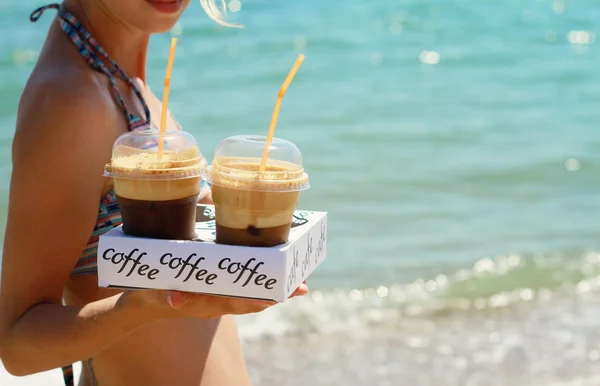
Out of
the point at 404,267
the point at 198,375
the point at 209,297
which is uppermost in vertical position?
the point at 209,297

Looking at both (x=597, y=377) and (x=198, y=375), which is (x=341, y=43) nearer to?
(x=597, y=377)

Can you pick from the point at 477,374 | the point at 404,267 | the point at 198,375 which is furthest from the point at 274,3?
the point at 198,375

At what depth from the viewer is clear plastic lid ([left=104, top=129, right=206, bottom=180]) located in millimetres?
1571

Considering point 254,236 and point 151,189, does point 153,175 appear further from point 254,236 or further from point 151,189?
point 254,236

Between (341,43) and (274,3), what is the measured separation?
11.4 feet

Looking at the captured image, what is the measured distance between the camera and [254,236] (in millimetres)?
1559

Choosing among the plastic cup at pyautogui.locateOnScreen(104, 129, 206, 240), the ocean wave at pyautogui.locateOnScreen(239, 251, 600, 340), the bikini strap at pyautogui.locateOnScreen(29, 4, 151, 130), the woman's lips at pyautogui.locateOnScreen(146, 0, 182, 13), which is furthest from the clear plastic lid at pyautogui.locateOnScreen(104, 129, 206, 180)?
the ocean wave at pyautogui.locateOnScreen(239, 251, 600, 340)

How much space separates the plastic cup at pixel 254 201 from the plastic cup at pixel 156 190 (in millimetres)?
50

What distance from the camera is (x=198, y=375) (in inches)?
80.4

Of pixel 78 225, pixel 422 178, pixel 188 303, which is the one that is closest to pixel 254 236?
pixel 188 303

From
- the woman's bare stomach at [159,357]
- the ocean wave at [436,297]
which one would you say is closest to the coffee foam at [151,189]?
the woman's bare stomach at [159,357]

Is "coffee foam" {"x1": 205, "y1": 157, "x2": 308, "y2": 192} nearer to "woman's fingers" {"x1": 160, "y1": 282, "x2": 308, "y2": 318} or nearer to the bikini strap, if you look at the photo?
"woman's fingers" {"x1": 160, "y1": 282, "x2": 308, "y2": 318}

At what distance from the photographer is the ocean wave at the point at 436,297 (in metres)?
4.93

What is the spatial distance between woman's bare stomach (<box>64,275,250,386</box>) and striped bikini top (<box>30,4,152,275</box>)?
107 millimetres
